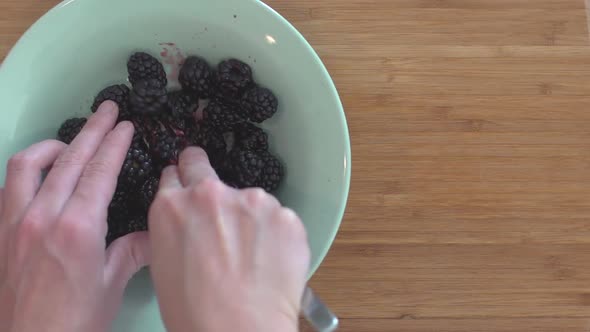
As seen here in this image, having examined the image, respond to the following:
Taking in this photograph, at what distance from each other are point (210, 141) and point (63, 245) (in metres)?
0.25

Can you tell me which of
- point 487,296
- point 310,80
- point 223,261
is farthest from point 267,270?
point 487,296

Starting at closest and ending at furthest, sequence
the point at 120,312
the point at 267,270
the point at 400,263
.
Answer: the point at 267,270 < the point at 120,312 < the point at 400,263

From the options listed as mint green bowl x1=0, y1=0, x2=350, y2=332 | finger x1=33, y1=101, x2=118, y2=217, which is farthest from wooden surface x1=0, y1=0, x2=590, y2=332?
finger x1=33, y1=101, x2=118, y2=217

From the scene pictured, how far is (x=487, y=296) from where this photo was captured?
2.74ft

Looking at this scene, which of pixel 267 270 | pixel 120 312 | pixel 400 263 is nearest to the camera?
pixel 267 270

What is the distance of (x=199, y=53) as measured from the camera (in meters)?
0.76

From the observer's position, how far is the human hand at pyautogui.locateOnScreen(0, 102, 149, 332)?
0.58 meters

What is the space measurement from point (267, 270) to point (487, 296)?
47 centimetres

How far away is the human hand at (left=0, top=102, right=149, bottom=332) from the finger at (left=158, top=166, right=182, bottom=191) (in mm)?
67

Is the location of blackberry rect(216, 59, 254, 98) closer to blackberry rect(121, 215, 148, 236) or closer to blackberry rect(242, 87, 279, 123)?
blackberry rect(242, 87, 279, 123)

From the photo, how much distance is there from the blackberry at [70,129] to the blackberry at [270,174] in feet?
0.79

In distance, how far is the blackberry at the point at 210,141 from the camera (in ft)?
2.52

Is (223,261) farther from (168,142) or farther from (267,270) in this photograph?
(168,142)

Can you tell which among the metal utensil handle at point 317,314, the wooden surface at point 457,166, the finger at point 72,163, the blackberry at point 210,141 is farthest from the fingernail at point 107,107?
the metal utensil handle at point 317,314
